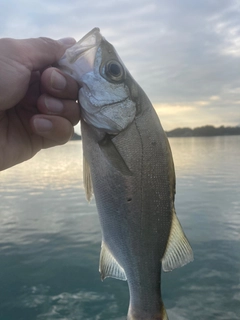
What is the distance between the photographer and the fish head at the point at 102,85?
275cm

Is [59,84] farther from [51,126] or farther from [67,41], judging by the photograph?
[67,41]

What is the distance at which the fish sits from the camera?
272cm

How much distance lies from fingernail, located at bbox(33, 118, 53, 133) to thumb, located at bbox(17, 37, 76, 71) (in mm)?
497

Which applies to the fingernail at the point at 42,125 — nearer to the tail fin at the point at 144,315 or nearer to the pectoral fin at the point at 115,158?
the pectoral fin at the point at 115,158

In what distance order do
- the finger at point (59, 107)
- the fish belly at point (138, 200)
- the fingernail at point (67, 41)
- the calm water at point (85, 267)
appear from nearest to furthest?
the fish belly at point (138, 200)
the finger at point (59, 107)
the fingernail at point (67, 41)
the calm water at point (85, 267)

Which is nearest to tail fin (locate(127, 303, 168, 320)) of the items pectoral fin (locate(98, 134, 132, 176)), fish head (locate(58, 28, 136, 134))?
pectoral fin (locate(98, 134, 132, 176))

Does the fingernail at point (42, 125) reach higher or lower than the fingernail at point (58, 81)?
lower

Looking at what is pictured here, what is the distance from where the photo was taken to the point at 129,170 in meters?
2.72

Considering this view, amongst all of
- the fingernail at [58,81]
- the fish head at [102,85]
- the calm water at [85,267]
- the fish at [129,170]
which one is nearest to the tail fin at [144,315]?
the fish at [129,170]

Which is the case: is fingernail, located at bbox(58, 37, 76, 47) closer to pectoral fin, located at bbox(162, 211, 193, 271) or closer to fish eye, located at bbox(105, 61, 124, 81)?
fish eye, located at bbox(105, 61, 124, 81)

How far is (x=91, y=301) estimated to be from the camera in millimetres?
8047

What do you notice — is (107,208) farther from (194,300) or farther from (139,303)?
(194,300)

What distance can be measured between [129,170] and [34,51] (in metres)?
1.42

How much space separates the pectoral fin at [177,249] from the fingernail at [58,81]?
1.41 meters
